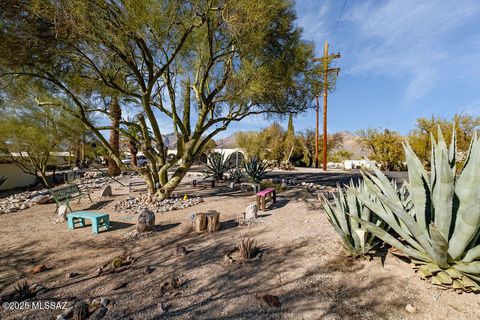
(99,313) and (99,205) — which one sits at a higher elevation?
(99,205)

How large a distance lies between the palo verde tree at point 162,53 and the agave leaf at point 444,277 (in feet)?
17.7

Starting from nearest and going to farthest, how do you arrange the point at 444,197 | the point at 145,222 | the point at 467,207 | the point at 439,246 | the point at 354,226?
the point at 467,207 → the point at 439,246 → the point at 444,197 → the point at 354,226 → the point at 145,222

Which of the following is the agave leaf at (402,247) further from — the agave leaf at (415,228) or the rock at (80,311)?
the rock at (80,311)

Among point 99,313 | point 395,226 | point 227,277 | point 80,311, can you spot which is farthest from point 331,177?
point 80,311

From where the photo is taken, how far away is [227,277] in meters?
3.02

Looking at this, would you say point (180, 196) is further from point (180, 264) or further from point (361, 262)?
point (361, 262)

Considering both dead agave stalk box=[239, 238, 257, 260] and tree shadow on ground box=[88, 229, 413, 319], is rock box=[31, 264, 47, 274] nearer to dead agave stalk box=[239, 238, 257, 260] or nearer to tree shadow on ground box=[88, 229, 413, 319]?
tree shadow on ground box=[88, 229, 413, 319]

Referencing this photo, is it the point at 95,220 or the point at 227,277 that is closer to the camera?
the point at 227,277

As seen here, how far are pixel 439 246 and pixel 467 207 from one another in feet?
1.39

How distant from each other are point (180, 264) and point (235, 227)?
173cm

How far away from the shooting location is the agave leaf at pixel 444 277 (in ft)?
7.30

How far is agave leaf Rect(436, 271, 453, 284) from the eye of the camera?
2225mm

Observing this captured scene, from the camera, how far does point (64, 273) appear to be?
3430 mm

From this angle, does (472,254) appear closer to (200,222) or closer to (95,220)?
(200,222)
